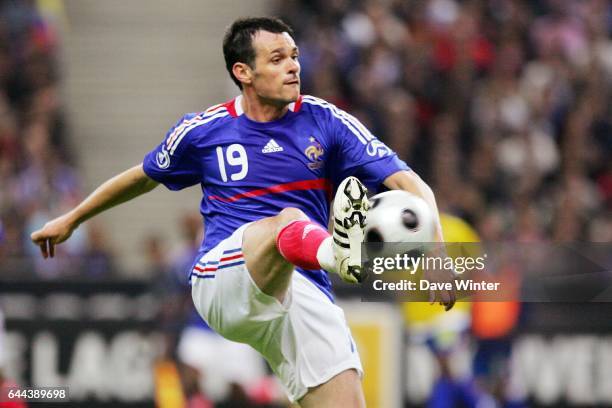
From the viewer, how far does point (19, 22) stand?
572 inches

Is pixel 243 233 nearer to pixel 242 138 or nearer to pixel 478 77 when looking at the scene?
pixel 242 138

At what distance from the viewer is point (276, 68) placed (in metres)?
6.44

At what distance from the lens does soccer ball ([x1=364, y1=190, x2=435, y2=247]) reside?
5562 millimetres

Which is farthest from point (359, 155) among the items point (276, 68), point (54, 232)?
point (54, 232)

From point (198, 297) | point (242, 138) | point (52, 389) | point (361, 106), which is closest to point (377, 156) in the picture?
point (242, 138)

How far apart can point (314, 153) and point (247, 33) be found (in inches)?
26.4

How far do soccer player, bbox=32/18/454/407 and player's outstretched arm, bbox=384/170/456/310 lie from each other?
1cm

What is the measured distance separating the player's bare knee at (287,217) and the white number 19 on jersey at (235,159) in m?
0.43

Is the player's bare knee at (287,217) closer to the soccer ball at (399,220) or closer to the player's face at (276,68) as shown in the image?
the soccer ball at (399,220)

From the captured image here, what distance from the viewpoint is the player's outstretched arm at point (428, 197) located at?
582 centimetres

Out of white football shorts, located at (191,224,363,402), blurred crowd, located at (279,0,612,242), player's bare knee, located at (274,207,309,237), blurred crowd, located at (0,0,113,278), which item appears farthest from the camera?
blurred crowd, located at (279,0,612,242)

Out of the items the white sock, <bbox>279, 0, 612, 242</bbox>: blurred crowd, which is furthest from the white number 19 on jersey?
<bbox>279, 0, 612, 242</bbox>: blurred crowd

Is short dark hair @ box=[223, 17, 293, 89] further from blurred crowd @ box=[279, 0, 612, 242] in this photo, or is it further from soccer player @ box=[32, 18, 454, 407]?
blurred crowd @ box=[279, 0, 612, 242]

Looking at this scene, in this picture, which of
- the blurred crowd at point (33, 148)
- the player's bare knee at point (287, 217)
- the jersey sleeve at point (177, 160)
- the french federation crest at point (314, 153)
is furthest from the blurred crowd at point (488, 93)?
the player's bare knee at point (287, 217)
